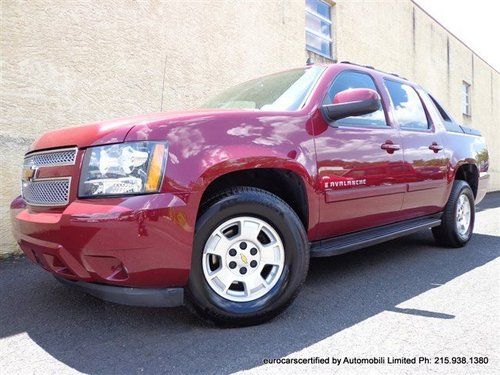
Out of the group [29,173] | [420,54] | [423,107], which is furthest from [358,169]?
[420,54]

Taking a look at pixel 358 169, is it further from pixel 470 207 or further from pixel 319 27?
pixel 319 27

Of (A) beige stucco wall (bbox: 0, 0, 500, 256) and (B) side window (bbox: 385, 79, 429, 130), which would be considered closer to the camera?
(B) side window (bbox: 385, 79, 429, 130)

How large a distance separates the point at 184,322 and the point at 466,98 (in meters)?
19.1

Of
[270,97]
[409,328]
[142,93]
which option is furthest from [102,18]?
[409,328]

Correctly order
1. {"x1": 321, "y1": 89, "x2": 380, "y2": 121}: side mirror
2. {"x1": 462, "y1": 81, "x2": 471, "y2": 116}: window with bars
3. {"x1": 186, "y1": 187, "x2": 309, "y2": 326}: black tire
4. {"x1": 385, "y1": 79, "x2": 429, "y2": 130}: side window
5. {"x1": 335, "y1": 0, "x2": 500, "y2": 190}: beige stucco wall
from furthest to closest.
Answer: {"x1": 462, "y1": 81, "x2": 471, "y2": 116}: window with bars, {"x1": 335, "y1": 0, "x2": 500, "y2": 190}: beige stucco wall, {"x1": 385, "y1": 79, "x2": 429, "y2": 130}: side window, {"x1": 321, "y1": 89, "x2": 380, "y2": 121}: side mirror, {"x1": 186, "y1": 187, "x2": 309, "y2": 326}: black tire

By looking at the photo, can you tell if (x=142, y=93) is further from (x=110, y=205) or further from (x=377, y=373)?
(x=377, y=373)

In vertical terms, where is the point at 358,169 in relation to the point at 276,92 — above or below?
below

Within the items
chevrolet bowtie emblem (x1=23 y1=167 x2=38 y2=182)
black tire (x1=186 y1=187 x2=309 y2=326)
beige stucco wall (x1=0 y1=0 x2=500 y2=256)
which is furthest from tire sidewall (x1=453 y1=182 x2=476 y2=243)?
chevrolet bowtie emblem (x1=23 y1=167 x2=38 y2=182)

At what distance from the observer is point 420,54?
1420 centimetres

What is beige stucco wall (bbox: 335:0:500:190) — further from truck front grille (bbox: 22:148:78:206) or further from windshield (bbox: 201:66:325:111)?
truck front grille (bbox: 22:148:78:206)

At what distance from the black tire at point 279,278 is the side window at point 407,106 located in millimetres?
1863

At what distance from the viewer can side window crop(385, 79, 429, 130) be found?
3938mm

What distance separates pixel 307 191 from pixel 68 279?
1.56 metres

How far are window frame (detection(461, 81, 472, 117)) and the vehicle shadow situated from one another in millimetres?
15983
